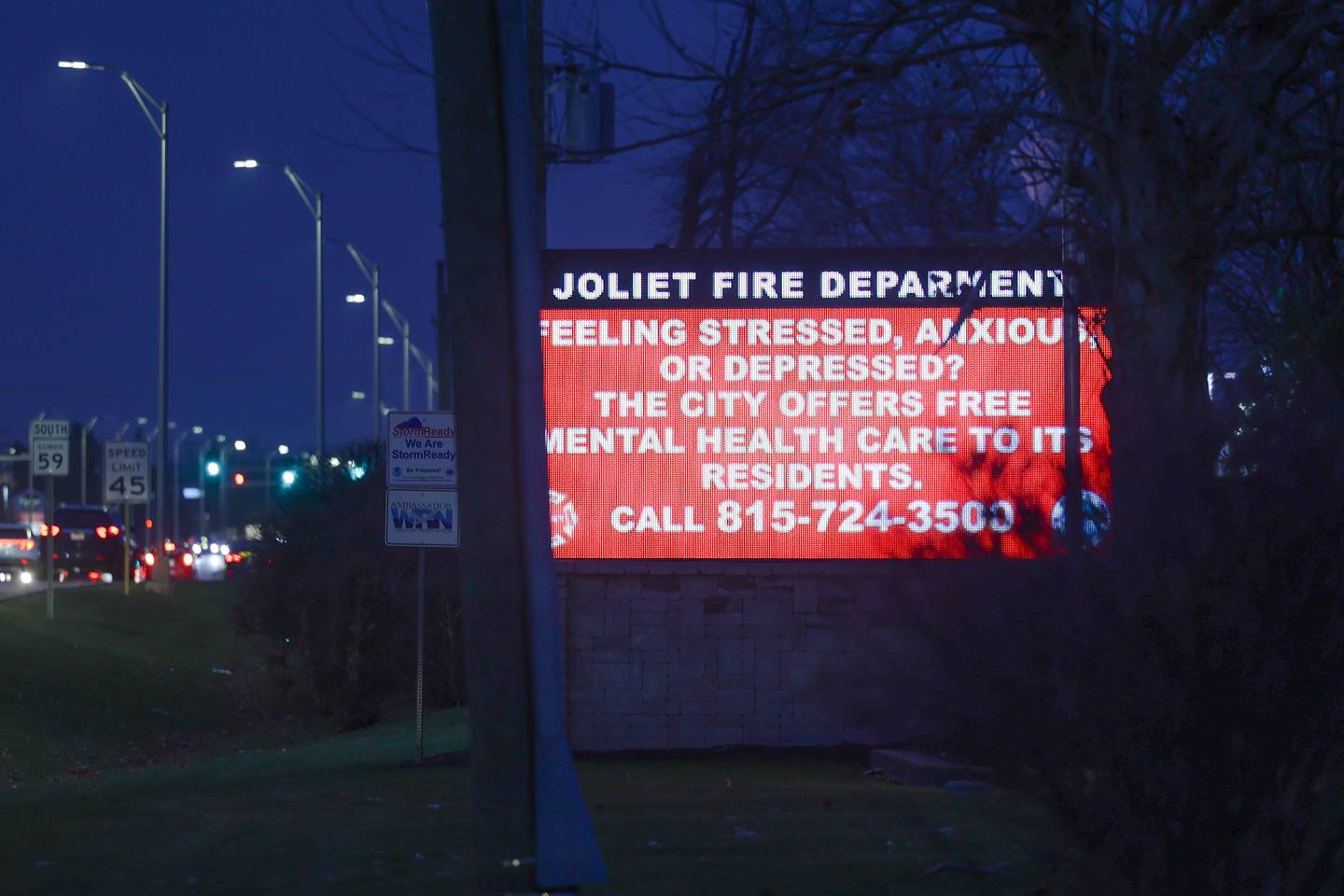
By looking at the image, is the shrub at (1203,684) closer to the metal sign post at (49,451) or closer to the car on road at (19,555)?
the metal sign post at (49,451)

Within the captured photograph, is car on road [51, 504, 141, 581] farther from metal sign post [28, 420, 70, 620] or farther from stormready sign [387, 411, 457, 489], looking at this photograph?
stormready sign [387, 411, 457, 489]

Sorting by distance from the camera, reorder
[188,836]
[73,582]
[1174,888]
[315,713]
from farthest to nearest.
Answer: [73,582]
[315,713]
[188,836]
[1174,888]

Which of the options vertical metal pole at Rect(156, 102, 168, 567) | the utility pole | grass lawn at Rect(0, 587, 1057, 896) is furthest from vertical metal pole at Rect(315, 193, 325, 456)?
the utility pole

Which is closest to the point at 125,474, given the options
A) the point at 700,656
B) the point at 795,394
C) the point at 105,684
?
the point at 105,684

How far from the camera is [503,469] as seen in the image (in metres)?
6.36

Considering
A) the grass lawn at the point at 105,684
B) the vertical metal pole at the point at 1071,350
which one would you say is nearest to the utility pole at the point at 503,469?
the vertical metal pole at the point at 1071,350

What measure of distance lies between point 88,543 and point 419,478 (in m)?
35.6

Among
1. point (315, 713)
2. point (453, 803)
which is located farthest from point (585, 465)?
point (315, 713)

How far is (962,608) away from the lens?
6.29 metres

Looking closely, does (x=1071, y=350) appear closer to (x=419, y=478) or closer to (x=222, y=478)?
(x=419, y=478)

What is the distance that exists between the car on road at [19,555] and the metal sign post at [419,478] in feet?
119

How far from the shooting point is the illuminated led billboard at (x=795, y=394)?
12.4 metres

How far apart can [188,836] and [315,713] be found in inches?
573
